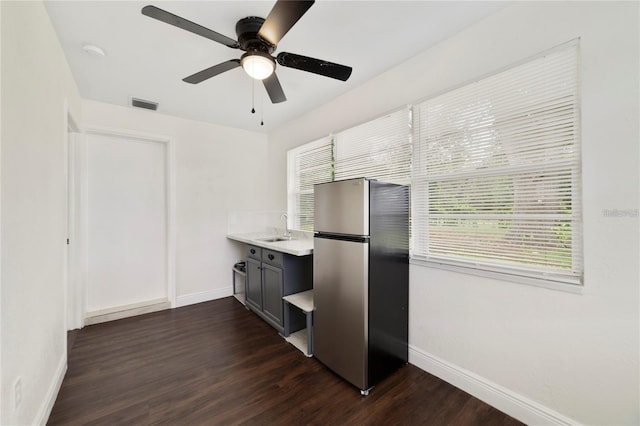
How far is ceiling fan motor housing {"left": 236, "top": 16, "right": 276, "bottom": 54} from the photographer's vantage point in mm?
1672

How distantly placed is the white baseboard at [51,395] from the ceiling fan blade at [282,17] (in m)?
2.51

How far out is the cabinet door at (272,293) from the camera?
2.69 metres

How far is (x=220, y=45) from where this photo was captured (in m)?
1.96

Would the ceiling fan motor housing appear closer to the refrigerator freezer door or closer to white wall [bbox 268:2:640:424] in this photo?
the refrigerator freezer door

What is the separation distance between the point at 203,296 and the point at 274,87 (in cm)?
298

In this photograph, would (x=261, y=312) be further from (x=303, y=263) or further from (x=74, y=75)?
(x=74, y=75)

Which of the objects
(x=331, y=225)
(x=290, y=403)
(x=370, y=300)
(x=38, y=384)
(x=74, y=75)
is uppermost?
(x=74, y=75)

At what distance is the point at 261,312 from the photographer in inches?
119

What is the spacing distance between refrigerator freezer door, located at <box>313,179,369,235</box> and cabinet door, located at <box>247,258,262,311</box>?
1.24 meters

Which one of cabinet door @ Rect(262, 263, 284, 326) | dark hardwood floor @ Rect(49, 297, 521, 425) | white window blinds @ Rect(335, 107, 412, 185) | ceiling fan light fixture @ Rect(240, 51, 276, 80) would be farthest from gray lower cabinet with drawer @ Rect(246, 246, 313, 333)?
ceiling fan light fixture @ Rect(240, 51, 276, 80)

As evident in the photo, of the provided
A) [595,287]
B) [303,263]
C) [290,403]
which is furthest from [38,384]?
[595,287]

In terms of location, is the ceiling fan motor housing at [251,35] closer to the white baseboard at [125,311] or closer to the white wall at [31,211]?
the white wall at [31,211]

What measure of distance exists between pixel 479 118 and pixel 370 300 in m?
1.47

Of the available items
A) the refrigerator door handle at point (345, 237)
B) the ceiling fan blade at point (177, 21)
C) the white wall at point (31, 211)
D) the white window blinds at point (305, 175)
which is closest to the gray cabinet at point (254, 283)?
the white window blinds at point (305, 175)
